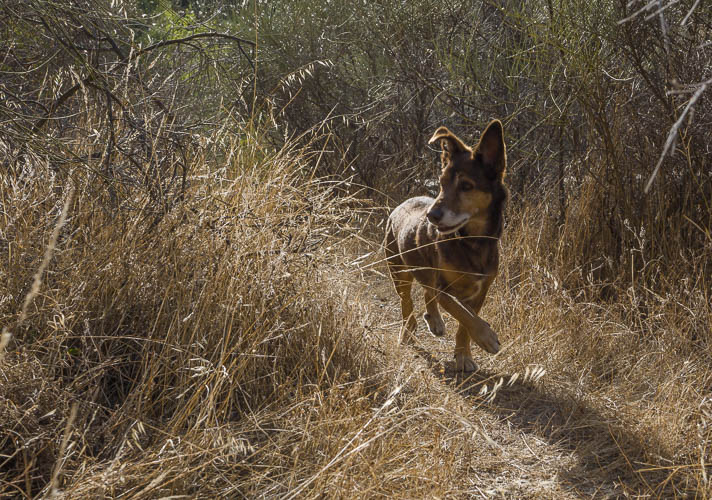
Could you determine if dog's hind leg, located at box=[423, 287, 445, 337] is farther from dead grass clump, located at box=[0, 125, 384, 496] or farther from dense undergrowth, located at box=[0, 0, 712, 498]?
dead grass clump, located at box=[0, 125, 384, 496]

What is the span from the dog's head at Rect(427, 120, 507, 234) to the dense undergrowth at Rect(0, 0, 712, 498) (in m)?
0.50

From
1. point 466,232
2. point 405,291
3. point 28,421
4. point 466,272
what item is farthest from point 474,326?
point 28,421

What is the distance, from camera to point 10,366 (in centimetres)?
283

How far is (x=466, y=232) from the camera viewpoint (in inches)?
179

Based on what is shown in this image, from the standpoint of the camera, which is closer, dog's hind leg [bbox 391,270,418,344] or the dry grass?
the dry grass

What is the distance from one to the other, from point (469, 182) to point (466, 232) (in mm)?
354

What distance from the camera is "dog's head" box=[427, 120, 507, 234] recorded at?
4309 millimetres

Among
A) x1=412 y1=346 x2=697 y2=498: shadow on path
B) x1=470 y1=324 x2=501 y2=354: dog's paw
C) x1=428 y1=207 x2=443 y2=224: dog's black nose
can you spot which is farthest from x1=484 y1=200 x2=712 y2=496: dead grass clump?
x1=428 y1=207 x2=443 y2=224: dog's black nose

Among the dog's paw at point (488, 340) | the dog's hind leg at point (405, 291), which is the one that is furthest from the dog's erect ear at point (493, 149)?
the dog's hind leg at point (405, 291)

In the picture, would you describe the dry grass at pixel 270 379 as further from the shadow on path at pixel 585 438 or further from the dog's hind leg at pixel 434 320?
the dog's hind leg at pixel 434 320

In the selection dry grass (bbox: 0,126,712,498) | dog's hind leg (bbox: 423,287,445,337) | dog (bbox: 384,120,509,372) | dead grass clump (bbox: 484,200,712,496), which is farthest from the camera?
dog's hind leg (bbox: 423,287,445,337)

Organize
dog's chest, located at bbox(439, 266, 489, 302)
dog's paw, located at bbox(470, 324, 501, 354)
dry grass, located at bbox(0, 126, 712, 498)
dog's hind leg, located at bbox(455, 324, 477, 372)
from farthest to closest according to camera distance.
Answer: dog's hind leg, located at bbox(455, 324, 477, 372)
dog's chest, located at bbox(439, 266, 489, 302)
dog's paw, located at bbox(470, 324, 501, 354)
dry grass, located at bbox(0, 126, 712, 498)

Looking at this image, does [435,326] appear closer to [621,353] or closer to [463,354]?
[463,354]

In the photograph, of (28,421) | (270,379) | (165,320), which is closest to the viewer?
(28,421)
